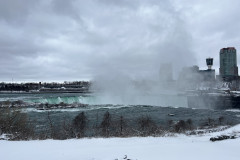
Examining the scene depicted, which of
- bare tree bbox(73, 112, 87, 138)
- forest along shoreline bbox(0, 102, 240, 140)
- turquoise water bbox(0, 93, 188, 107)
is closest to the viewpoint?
forest along shoreline bbox(0, 102, 240, 140)

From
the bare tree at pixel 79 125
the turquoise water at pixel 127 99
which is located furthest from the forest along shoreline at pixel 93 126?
the turquoise water at pixel 127 99

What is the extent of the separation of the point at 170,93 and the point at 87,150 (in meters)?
135

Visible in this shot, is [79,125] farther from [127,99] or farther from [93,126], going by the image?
[127,99]

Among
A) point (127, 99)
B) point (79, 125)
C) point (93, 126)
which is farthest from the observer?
point (127, 99)

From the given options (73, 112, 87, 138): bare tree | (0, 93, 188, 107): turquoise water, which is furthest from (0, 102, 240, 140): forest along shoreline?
(0, 93, 188, 107): turquoise water

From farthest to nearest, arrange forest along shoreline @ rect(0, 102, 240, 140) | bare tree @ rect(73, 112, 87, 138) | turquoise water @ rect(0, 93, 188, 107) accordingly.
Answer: turquoise water @ rect(0, 93, 188, 107) < bare tree @ rect(73, 112, 87, 138) < forest along shoreline @ rect(0, 102, 240, 140)

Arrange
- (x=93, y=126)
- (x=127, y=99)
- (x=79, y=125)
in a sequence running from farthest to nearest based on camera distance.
Answer: (x=127, y=99)
(x=93, y=126)
(x=79, y=125)

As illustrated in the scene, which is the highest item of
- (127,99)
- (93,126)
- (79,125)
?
(79,125)

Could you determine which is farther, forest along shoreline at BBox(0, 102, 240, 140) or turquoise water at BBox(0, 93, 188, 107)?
turquoise water at BBox(0, 93, 188, 107)

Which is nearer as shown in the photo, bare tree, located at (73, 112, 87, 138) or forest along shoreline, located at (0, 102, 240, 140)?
forest along shoreline, located at (0, 102, 240, 140)

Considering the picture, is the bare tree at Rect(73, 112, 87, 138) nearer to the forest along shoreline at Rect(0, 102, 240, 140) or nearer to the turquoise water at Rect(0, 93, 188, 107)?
the forest along shoreline at Rect(0, 102, 240, 140)

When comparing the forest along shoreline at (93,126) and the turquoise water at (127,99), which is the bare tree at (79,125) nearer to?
the forest along shoreline at (93,126)

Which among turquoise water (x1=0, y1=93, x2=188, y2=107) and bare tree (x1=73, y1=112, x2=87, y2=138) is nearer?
bare tree (x1=73, y1=112, x2=87, y2=138)

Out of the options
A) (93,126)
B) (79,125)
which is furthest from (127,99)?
(79,125)
